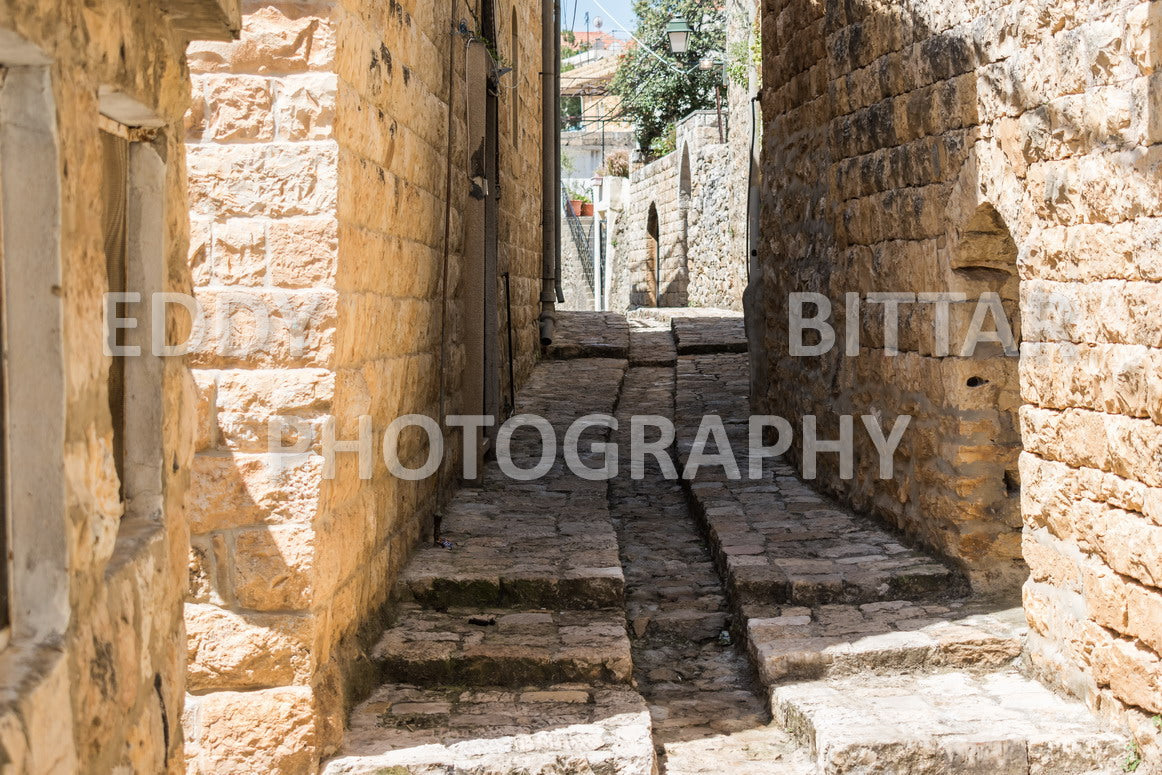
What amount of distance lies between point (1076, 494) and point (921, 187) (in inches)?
70.2

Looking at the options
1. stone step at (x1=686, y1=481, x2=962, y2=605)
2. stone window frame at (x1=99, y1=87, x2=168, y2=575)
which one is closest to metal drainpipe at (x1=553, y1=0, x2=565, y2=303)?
stone step at (x1=686, y1=481, x2=962, y2=605)

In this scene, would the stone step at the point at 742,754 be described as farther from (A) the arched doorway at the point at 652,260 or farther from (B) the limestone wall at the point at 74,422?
(A) the arched doorway at the point at 652,260

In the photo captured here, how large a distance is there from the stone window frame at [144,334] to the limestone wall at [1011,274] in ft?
9.27

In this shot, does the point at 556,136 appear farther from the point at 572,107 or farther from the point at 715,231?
the point at 572,107

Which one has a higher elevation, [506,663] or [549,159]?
[549,159]

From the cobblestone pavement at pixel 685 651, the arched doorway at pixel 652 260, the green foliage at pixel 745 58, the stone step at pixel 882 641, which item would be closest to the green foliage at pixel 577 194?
the arched doorway at pixel 652 260

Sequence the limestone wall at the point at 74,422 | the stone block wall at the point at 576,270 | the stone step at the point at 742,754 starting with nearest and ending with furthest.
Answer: the limestone wall at the point at 74,422
the stone step at the point at 742,754
the stone block wall at the point at 576,270

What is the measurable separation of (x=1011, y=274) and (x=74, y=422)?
4.23 m

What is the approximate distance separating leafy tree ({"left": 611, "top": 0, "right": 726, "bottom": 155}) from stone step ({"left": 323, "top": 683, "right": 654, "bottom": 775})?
2165 cm

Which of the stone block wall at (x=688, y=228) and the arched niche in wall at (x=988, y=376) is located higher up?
the stone block wall at (x=688, y=228)

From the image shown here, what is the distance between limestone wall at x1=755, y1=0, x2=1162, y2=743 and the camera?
367 centimetres

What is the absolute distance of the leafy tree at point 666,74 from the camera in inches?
989

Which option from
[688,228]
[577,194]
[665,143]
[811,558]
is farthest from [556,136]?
[577,194]

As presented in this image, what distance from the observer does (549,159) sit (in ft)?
36.5
